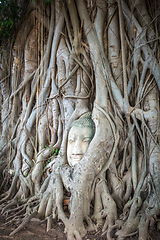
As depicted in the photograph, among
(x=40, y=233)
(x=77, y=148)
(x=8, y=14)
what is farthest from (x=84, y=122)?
(x=8, y=14)

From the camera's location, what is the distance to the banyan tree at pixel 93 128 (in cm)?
Answer: 218

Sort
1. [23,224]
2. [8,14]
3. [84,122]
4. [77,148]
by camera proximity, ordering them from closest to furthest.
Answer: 1. [23,224]
2. [77,148]
3. [84,122]
4. [8,14]

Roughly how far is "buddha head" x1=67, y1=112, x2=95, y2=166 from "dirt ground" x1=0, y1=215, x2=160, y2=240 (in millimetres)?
790

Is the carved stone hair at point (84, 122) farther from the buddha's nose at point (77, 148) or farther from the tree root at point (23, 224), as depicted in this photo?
the tree root at point (23, 224)

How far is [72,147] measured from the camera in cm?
258

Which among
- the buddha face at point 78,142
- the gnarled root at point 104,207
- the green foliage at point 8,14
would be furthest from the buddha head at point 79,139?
the green foliage at point 8,14

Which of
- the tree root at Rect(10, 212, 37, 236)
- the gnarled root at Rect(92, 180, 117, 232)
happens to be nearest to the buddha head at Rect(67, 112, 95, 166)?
the gnarled root at Rect(92, 180, 117, 232)

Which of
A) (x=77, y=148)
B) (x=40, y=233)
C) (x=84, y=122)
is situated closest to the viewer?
(x=40, y=233)

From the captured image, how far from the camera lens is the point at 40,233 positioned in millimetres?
2078

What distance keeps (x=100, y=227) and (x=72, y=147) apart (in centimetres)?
101

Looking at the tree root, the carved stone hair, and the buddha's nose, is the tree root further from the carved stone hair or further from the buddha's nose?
the carved stone hair

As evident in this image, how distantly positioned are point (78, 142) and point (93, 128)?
0.94 ft

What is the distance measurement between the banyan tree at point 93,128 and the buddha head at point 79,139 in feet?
0.04

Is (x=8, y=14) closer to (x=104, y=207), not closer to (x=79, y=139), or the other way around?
(x=79, y=139)
